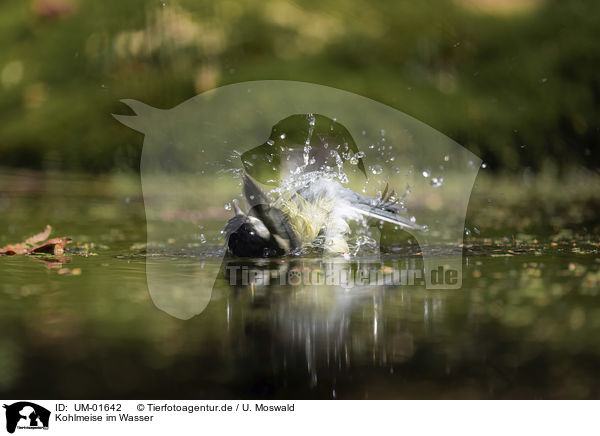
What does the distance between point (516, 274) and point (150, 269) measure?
884 millimetres

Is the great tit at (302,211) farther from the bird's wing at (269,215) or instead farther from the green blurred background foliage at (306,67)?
the green blurred background foliage at (306,67)

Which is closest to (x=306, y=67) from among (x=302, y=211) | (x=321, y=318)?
(x=302, y=211)

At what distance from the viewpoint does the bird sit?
1.94 metres

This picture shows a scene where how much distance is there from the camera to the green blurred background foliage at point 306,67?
14.4 feet

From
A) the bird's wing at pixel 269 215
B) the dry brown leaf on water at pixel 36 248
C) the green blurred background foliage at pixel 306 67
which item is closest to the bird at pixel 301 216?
the bird's wing at pixel 269 215

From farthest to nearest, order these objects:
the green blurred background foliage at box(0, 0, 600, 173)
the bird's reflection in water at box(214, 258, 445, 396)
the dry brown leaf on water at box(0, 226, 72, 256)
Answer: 1. the green blurred background foliage at box(0, 0, 600, 173)
2. the dry brown leaf on water at box(0, 226, 72, 256)
3. the bird's reflection in water at box(214, 258, 445, 396)

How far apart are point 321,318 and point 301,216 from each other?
30.2 inches

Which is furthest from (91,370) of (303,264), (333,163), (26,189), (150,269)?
(26,189)

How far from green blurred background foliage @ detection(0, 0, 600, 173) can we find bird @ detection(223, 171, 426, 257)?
7.68 ft

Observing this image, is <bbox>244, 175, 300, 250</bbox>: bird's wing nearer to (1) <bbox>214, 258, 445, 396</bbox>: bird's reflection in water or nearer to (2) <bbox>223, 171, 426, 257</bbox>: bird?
(2) <bbox>223, 171, 426, 257</bbox>: bird

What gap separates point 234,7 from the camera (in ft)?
16.8

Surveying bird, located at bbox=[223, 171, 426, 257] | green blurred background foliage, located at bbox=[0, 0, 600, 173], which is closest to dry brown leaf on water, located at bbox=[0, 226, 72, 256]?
bird, located at bbox=[223, 171, 426, 257]

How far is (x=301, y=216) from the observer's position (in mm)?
2006

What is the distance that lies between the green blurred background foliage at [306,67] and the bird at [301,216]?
234 cm
